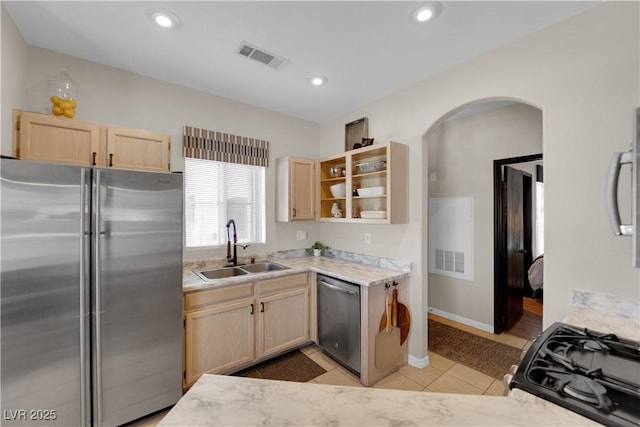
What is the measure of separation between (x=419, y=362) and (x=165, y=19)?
3578 millimetres

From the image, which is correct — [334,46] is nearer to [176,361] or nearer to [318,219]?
[318,219]

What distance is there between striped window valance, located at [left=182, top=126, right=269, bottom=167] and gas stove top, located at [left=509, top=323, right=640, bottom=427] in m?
3.03

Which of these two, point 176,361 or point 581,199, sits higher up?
point 581,199

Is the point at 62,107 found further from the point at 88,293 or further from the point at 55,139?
the point at 88,293

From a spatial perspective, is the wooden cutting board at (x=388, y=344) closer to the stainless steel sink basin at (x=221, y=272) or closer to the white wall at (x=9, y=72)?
the stainless steel sink basin at (x=221, y=272)

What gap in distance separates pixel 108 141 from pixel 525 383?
9.44 feet

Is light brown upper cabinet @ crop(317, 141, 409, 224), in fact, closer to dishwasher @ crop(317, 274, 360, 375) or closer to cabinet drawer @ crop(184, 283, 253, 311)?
dishwasher @ crop(317, 274, 360, 375)

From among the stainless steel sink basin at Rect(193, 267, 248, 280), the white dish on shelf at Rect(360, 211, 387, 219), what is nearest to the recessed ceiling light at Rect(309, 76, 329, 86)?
the white dish on shelf at Rect(360, 211, 387, 219)

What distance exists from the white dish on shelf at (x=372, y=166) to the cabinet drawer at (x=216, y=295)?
1.72m

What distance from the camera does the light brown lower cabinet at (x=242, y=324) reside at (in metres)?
2.23

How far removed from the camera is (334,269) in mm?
2855

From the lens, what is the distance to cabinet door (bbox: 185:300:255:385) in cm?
221

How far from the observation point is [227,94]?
3.01m

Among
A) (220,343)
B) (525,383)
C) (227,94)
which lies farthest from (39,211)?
(525,383)
